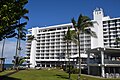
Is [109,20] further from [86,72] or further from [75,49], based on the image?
[86,72]

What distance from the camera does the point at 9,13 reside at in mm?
16422

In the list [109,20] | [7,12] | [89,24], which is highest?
[109,20]

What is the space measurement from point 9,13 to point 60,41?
407 feet

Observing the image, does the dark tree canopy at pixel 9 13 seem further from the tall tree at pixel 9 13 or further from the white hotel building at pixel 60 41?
the white hotel building at pixel 60 41

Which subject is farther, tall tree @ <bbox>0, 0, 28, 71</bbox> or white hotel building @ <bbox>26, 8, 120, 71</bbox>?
white hotel building @ <bbox>26, 8, 120, 71</bbox>

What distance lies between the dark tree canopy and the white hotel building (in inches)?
3899

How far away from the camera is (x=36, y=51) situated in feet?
496

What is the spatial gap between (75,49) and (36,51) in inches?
1280

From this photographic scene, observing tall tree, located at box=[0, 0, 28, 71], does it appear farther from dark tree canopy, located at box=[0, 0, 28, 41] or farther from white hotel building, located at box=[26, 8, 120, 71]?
white hotel building, located at box=[26, 8, 120, 71]

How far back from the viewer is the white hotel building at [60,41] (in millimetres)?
128000

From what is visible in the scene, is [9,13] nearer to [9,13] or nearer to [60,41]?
[9,13]

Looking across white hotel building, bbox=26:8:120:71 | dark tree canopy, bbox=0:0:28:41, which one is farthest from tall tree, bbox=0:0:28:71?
white hotel building, bbox=26:8:120:71

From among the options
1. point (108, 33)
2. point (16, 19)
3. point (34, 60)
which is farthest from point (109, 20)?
point (16, 19)

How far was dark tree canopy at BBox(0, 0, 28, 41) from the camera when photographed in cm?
1588
